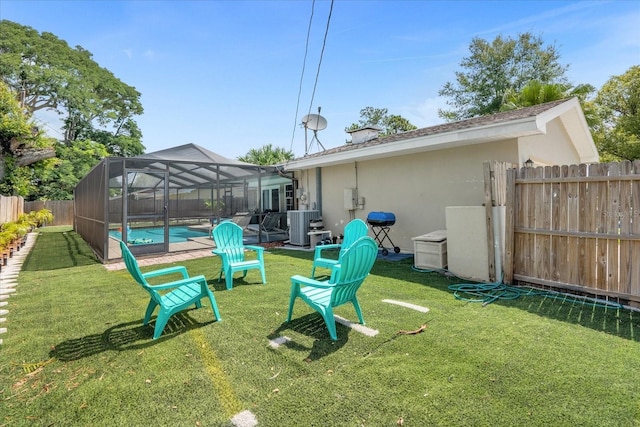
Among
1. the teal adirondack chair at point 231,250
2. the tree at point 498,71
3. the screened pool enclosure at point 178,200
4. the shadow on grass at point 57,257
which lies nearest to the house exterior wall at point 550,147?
the teal adirondack chair at point 231,250

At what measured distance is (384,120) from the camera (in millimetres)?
29516

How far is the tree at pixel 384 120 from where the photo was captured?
28.2 meters

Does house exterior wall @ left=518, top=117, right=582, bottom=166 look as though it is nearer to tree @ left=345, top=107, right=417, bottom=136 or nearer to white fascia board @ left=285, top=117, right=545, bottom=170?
white fascia board @ left=285, top=117, right=545, bottom=170

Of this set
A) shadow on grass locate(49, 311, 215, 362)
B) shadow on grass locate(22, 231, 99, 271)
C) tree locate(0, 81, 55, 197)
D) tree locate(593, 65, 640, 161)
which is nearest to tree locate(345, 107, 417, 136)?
tree locate(593, 65, 640, 161)

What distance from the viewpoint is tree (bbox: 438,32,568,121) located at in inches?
770

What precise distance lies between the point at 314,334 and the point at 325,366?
2.09 ft

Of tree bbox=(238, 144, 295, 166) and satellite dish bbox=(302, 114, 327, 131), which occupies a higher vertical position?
tree bbox=(238, 144, 295, 166)

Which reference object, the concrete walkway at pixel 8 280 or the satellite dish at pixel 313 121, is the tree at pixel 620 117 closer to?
the satellite dish at pixel 313 121

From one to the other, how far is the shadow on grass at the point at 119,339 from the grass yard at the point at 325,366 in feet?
0.07

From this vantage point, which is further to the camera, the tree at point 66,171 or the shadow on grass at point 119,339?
the tree at point 66,171

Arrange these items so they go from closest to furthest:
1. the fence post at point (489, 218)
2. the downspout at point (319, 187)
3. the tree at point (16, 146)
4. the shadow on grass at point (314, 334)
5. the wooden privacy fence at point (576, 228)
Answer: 1. the shadow on grass at point (314, 334)
2. the wooden privacy fence at point (576, 228)
3. the fence post at point (489, 218)
4. the downspout at point (319, 187)
5. the tree at point (16, 146)

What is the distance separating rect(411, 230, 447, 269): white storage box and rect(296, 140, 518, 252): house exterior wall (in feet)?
4.56

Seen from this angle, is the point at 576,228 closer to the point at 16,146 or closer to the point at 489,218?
the point at 489,218

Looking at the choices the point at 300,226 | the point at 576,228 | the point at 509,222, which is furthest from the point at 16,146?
the point at 576,228
